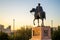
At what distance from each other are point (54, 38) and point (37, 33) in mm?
11616

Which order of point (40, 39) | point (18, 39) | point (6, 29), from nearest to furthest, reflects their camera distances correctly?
point (40, 39)
point (18, 39)
point (6, 29)

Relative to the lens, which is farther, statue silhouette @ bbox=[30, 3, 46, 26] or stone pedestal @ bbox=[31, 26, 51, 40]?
statue silhouette @ bbox=[30, 3, 46, 26]

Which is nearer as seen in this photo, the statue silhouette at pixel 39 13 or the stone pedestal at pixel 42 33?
the stone pedestal at pixel 42 33

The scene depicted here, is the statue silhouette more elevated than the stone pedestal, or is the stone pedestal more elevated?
the statue silhouette

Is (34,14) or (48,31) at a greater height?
(34,14)

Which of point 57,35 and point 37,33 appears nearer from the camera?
point 37,33

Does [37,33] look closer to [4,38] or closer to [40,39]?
[40,39]

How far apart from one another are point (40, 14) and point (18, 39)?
17050 mm

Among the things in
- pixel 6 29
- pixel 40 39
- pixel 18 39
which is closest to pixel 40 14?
pixel 40 39

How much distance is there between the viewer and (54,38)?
2684cm

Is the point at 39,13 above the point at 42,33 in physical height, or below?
above

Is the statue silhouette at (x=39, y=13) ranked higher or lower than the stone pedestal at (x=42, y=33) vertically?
higher

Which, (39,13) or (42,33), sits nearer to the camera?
(42,33)

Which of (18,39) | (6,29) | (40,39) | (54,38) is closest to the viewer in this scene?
(40,39)
